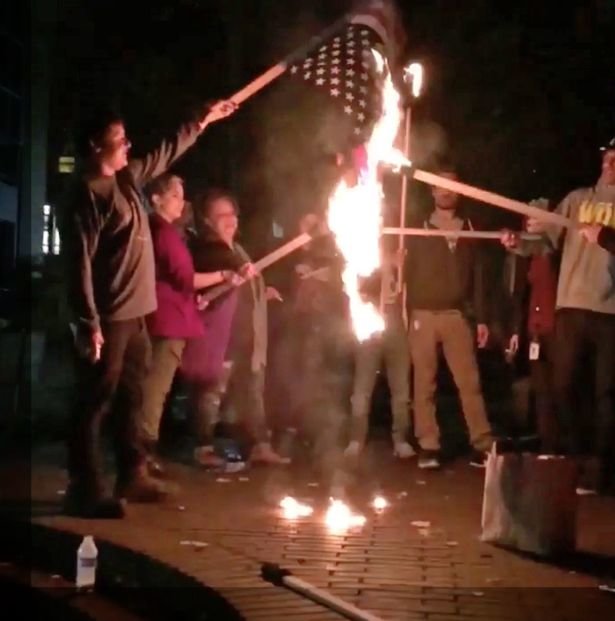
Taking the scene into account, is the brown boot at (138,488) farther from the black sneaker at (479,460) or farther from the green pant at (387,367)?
the black sneaker at (479,460)

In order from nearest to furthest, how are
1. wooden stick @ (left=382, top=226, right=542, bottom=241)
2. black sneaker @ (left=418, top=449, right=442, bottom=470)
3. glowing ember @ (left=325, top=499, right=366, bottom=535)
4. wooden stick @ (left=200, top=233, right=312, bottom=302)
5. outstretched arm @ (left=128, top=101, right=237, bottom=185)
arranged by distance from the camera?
1. glowing ember @ (left=325, top=499, right=366, bottom=535)
2. outstretched arm @ (left=128, top=101, right=237, bottom=185)
3. wooden stick @ (left=382, top=226, right=542, bottom=241)
4. wooden stick @ (left=200, top=233, right=312, bottom=302)
5. black sneaker @ (left=418, top=449, right=442, bottom=470)

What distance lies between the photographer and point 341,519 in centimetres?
732

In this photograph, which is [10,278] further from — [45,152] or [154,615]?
[154,615]

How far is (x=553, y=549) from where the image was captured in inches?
256

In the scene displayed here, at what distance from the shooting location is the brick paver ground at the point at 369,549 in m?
5.53

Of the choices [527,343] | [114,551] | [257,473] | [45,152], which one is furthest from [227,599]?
[45,152]

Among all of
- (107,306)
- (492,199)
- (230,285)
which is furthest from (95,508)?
(492,199)

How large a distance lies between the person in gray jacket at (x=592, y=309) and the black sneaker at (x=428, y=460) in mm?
1057

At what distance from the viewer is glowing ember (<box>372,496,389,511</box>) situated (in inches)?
304

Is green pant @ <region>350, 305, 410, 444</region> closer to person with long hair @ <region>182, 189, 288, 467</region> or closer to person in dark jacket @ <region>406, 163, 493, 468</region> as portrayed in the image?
person in dark jacket @ <region>406, 163, 493, 468</region>

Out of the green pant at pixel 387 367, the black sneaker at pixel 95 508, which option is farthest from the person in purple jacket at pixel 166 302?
the green pant at pixel 387 367

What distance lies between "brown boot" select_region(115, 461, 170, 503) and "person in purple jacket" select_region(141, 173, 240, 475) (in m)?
0.75

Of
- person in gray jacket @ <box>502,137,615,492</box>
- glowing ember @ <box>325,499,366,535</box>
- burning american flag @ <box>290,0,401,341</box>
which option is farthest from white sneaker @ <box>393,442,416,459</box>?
glowing ember @ <box>325,499,366,535</box>

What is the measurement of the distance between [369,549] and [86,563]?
4.29 feet
